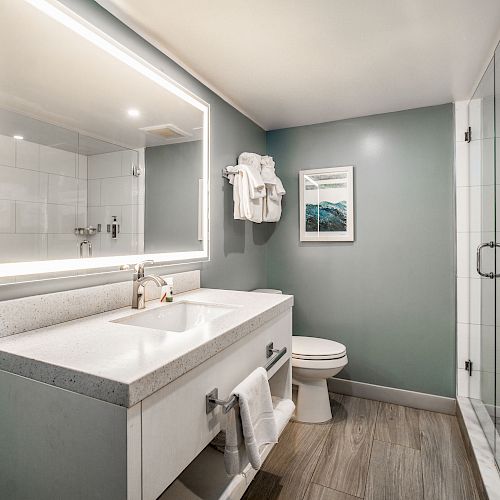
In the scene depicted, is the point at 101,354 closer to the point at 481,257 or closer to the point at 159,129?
the point at 159,129

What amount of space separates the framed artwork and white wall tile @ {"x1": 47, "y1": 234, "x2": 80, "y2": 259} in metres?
1.87

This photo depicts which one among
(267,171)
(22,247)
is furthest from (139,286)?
(267,171)

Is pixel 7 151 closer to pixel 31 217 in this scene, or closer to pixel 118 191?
pixel 31 217

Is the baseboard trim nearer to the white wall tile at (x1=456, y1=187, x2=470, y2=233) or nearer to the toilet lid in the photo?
the toilet lid

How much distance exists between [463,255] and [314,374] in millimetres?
1288

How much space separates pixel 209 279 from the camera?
2109 millimetres

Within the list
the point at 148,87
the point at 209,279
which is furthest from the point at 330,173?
the point at 148,87

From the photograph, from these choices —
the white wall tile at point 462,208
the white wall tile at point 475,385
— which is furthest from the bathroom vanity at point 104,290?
the white wall tile at point 462,208

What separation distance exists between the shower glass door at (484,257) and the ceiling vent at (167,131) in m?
1.67

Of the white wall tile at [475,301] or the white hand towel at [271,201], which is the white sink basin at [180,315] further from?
the white wall tile at [475,301]

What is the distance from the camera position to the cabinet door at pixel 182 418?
0.75 meters

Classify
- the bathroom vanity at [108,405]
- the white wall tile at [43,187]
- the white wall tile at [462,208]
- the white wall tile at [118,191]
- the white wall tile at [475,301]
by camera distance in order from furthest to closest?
the white wall tile at [462,208] < the white wall tile at [475,301] < the white wall tile at [118,191] < the white wall tile at [43,187] < the bathroom vanity at [108,405]

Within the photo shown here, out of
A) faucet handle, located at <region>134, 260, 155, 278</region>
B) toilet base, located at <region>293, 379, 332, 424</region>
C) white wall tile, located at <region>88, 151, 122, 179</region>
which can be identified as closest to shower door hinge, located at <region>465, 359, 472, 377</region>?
toilet base, located at <region>293, 379, 332, 424</region>

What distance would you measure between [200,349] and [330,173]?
2.11m
